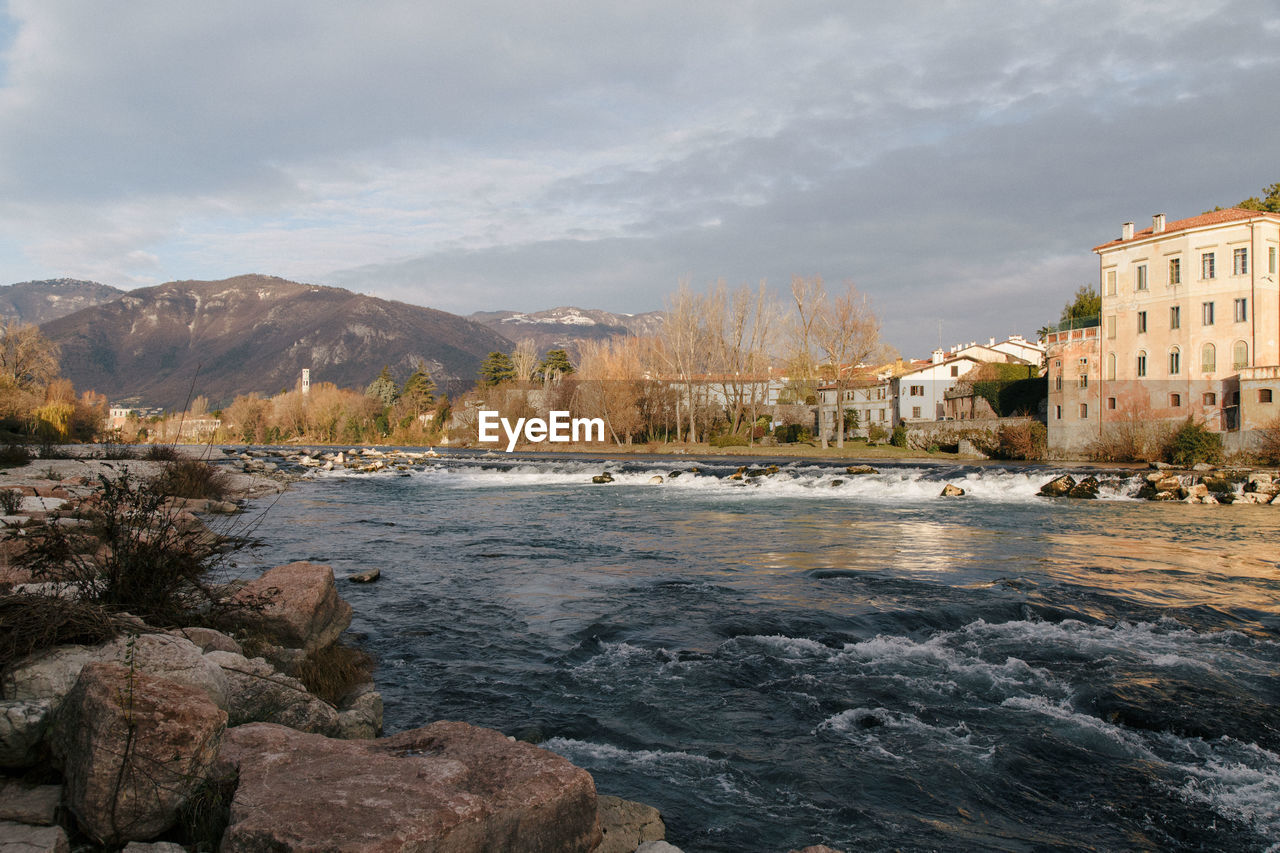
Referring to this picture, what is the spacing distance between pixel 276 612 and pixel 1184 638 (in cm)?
902

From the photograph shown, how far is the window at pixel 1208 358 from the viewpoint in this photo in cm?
3791

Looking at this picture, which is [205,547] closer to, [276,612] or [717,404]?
[276,612]

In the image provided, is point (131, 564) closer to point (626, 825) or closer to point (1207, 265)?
point (626, 825)

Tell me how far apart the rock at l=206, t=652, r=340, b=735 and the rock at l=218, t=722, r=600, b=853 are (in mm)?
602

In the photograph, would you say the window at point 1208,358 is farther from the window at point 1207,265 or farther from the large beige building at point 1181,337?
the window at point 1207,265

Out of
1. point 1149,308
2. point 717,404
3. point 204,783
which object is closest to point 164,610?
point 204,783

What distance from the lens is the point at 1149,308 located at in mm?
41312

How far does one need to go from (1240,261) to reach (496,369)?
6370cm

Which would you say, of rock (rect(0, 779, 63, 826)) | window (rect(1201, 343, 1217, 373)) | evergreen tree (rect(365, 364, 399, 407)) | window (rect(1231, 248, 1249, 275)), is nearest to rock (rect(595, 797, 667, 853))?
rock (rect(0, 779, 63, 826))

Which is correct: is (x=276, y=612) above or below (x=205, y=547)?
below

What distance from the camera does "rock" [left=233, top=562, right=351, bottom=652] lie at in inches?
243

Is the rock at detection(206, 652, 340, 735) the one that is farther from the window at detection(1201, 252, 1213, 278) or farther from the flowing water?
the window at detection(1201, 252, 1213, 278)

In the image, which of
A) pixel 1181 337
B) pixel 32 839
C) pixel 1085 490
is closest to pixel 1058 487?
pixel 1085 490

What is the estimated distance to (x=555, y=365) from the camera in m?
79.9
